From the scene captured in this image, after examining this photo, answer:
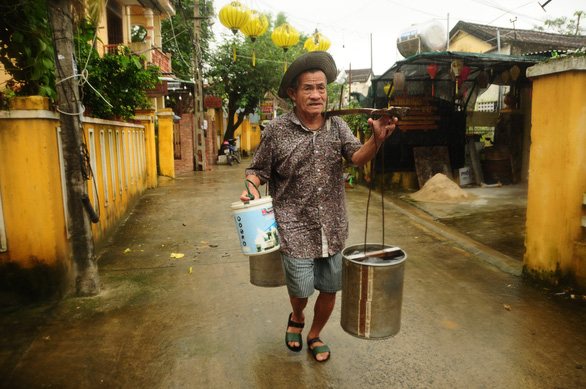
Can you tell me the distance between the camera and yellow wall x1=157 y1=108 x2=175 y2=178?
39.1ft

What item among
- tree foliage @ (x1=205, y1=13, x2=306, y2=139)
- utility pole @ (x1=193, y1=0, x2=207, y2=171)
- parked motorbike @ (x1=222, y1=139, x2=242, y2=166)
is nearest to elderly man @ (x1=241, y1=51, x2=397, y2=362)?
utility pole @ (x1=193, y1=0, x2=207, y2=171)

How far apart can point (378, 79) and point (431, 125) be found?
5.37 feet

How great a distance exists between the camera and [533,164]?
3.85 metres

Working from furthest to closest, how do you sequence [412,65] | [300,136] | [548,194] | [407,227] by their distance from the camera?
1. [412,65]
2. [407,227]
3. [548,194]
4. [300,136]

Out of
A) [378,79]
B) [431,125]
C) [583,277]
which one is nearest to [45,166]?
[583,277]

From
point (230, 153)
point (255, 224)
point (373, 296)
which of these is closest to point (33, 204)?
point (255, 224)

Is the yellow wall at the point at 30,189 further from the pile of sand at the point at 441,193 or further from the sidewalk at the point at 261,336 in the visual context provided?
the pile of sand at the point at 441,193

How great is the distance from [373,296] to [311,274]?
1.40 feet

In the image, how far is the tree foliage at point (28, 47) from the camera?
3.59m

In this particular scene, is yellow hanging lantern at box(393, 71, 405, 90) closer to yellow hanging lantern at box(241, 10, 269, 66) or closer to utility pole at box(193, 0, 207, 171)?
yellow hanging lantern at box(241, 10, 269, 66)

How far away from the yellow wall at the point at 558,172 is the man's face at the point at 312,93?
2275mm

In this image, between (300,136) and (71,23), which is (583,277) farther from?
(71,23)

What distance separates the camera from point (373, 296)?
2215 mm

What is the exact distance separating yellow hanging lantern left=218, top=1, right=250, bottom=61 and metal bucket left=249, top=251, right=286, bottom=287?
23.9ft
